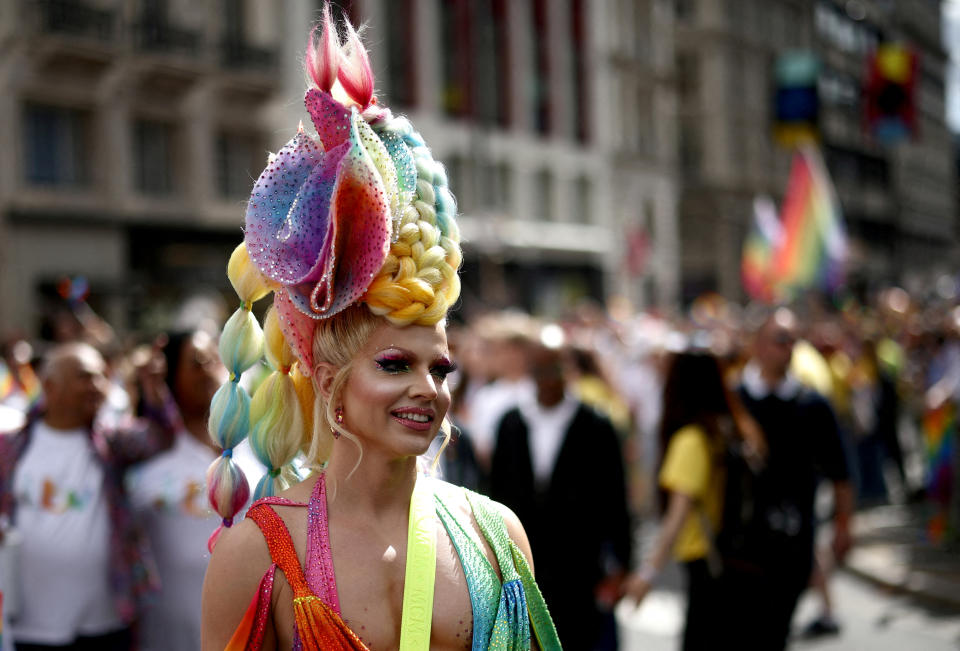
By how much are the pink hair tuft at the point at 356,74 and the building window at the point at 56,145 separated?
19133mm

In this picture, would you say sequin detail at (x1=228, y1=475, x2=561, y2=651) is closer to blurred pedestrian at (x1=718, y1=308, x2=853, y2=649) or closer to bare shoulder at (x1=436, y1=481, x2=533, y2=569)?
bare shoulder at (x1=436, y1=481, x2=533, y2=569)

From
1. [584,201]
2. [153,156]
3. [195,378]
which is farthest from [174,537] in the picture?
[584,201]

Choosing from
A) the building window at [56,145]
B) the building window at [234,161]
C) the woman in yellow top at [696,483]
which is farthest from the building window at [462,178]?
the woman in yellow top at [696,483]

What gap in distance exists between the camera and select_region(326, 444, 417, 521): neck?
2115mm

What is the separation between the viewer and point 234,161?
77.3 ft

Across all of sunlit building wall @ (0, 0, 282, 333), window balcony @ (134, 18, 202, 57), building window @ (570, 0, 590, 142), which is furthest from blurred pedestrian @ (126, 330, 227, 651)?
building window @ (570, 0, 590, 142)

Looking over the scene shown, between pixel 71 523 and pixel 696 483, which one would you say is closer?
pixel 71 523

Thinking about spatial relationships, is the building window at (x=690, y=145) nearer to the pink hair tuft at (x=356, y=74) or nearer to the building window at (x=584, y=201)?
the building window at (x=584, y=201)

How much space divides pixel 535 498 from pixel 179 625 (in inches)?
79.9

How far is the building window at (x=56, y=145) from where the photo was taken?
1962 cm

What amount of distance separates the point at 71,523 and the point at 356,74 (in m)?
2.55

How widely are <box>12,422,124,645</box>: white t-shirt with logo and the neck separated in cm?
223

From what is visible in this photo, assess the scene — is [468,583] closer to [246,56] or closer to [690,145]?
[246,56]

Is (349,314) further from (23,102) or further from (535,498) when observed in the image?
(23,102)
